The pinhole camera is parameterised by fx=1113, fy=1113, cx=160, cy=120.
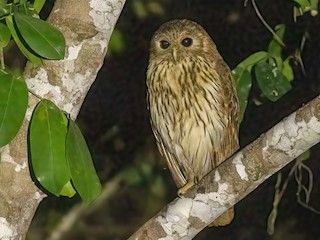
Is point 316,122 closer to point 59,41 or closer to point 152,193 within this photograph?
point 59,41

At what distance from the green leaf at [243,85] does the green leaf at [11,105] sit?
127 centimetres

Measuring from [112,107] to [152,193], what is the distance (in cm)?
44

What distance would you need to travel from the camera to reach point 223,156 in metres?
3.46

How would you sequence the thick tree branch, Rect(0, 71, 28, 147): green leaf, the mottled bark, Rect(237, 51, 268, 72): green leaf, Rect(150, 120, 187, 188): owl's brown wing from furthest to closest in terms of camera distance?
Rect(150, 120, 187, 188): owl's brown wing < Rect(237, 51, 268, 72): green leaf < the mottled bark < the thick tree branch < Rect(0, 71, 28, 147): green leaf

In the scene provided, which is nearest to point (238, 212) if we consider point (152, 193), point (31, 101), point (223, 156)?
point (152, 193)

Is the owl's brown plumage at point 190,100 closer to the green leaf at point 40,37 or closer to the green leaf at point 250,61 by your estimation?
the green leaf at point 250,61

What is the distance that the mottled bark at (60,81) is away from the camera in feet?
8.00

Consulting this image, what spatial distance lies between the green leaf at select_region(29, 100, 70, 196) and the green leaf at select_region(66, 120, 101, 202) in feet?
0.05

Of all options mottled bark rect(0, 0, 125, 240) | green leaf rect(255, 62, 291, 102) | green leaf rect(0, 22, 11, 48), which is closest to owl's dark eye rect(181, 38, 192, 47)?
green leaf rect(255, 62, 291, 102)

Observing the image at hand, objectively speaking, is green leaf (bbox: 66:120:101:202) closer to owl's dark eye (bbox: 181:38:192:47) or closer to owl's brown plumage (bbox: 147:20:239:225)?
owl's brown plumage (bbox: 147:20:239:225)

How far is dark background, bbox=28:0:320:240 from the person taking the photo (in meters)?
4.67

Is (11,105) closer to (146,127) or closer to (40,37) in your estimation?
(40,37)

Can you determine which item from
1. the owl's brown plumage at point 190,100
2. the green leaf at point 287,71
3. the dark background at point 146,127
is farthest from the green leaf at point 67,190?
the dark background at point 146,127

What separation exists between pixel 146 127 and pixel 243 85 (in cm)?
177
